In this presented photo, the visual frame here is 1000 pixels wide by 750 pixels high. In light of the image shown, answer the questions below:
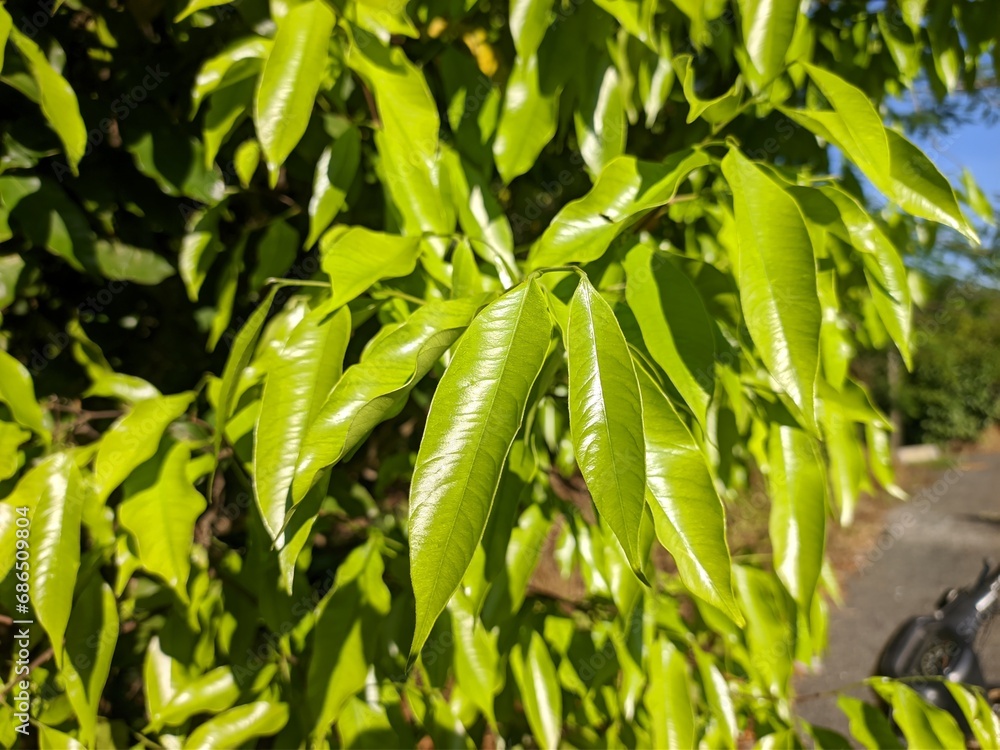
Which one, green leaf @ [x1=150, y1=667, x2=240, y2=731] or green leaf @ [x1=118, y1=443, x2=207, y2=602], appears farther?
green leaf @ [x1=150, y1=667, x2=240, y2=731]

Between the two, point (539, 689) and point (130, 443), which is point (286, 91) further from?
point (539, 689)

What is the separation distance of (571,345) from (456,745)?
2.63 feet

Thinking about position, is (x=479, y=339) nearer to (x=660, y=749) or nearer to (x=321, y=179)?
(x=321, y=179)

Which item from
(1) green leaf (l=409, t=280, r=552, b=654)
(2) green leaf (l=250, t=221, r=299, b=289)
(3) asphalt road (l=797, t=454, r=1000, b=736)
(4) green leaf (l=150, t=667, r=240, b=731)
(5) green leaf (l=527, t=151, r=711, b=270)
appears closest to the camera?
(1) green leaf (l=409, t=280, r=552, b=654)

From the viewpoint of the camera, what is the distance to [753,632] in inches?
44.9

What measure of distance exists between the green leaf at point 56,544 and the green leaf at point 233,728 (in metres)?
0.27

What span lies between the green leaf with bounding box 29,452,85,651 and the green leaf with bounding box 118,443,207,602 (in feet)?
0.20

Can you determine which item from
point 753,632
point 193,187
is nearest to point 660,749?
point 753,632

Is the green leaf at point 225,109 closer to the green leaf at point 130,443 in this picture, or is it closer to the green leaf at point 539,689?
the green leaf at point 130,443

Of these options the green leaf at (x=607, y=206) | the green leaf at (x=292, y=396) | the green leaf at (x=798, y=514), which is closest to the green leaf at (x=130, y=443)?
the green leaf at (x=292, y=396)

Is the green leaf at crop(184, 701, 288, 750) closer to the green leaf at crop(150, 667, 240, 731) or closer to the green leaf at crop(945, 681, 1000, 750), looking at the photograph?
the green leaf at crop(150, 667, 240, 731)

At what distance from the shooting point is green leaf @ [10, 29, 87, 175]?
2.83 ft

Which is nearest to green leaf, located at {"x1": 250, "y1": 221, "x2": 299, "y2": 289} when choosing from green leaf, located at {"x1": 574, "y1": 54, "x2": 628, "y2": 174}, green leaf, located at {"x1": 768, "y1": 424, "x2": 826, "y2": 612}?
green leaf, located at {"x1": 574, "y1": 54, "x2": 628, "y2": 174}

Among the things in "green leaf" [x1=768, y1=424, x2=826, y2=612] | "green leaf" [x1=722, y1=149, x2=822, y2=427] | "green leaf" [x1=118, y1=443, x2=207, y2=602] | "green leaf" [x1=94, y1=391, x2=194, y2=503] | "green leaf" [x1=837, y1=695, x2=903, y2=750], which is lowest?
"green leaf" [x1=837, y1=695, x2=903, y2=750]
